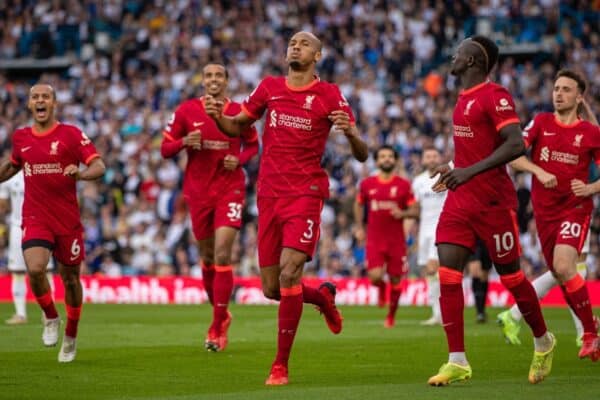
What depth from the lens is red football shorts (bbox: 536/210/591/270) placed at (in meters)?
13.6

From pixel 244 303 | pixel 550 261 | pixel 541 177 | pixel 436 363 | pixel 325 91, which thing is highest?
pixel 325 91

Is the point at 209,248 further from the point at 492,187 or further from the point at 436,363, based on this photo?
the point at 492,187

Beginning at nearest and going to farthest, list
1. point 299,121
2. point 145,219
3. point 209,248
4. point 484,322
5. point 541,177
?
1. point 299,121
2. point 541,177
3. point 209,248
4. point 484,322
5. point 145,219

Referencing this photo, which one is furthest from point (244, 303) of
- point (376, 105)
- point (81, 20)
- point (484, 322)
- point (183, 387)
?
point (183, 387)

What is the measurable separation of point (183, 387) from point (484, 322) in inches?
388

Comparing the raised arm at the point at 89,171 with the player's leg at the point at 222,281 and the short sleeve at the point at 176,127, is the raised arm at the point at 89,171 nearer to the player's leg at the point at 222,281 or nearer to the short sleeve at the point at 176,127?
the player's leg at the point at 222,281

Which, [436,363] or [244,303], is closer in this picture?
[436,363]

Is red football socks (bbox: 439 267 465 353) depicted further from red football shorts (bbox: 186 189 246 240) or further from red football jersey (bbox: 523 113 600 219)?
red football shorts (bbox: 186 189 246 240)

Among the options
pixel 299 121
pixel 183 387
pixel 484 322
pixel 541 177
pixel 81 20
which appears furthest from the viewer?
pixel 81 20

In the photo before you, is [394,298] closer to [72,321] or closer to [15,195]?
[15,195]

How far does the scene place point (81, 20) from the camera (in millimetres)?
39969

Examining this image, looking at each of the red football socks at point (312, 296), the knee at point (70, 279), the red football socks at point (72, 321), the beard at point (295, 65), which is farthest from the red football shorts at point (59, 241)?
the beard at point (295, 65)

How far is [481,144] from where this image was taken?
1116cm

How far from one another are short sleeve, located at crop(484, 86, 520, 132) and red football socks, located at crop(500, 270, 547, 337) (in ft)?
4.30
